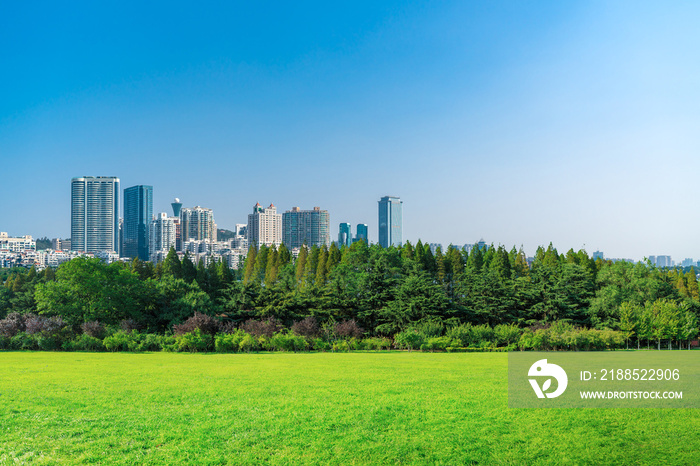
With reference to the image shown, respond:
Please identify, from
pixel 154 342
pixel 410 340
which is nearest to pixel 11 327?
pixel 154 342

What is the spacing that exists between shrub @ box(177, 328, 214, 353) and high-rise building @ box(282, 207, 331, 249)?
157 meters

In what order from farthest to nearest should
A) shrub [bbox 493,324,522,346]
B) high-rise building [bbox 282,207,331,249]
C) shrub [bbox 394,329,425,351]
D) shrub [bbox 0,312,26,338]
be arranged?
1. high-rise building [bbox 282,207,331,249]
2. shrub [bbox 493,324,522,346]
3. shrub [bbox 394,329,425,351]
4. shrub [bbox 0,312,26,338]

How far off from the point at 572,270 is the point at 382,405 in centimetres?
2526

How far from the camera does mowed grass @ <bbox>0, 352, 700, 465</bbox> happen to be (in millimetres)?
6172

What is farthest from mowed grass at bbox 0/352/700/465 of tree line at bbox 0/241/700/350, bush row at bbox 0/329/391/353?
tree line at bbox 0/241/700/350

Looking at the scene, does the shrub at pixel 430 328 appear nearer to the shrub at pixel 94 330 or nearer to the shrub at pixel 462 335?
the shrub at pixel 462 335

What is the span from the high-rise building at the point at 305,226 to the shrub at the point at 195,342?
15740cm

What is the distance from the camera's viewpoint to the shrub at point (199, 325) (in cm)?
2042

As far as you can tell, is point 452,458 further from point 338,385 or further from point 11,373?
point 11,373

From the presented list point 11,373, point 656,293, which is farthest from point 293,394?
point 656,293

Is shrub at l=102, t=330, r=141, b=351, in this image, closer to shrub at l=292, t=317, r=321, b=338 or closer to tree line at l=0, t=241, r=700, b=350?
tree line at l=0, t=241, r=700, b=350

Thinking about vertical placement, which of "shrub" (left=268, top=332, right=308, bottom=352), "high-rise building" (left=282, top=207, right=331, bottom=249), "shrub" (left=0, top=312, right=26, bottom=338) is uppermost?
"high-rise building" (left=282, top=207, right=331, bottom=249)

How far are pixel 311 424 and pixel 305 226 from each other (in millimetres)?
176825

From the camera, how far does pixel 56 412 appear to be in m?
7.93
